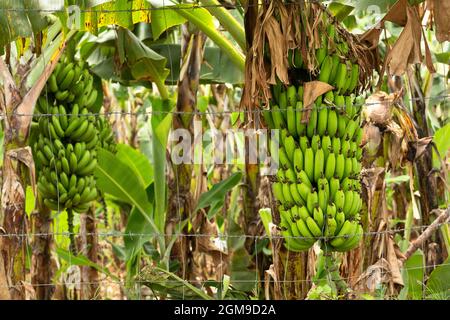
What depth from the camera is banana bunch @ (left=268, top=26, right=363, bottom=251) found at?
2.25 metres

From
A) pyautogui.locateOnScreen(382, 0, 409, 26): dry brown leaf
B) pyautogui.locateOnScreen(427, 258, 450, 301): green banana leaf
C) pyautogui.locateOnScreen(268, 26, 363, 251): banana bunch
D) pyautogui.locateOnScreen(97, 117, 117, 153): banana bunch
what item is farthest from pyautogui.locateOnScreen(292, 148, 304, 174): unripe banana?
pyautogui.locateOnScreen(97, 117, 117, 153): banana bunch

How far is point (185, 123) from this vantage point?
3205mm

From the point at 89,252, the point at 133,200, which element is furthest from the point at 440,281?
the point at 89,252

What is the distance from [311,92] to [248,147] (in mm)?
1017

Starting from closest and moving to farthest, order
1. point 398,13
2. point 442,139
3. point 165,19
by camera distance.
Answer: point 398,13
point 165,19
point 442,139

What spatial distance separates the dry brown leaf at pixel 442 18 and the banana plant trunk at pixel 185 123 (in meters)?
1.17

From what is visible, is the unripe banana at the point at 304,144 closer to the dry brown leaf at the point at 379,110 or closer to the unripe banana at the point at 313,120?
the unripe banana at the point at 313,120

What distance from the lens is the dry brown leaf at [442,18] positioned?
229cm

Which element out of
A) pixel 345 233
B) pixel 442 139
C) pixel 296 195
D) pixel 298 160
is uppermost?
pixel 442 139

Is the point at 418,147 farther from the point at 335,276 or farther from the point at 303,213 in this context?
the point at 303,213

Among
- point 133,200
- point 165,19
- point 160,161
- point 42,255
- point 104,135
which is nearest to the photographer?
point 165,19

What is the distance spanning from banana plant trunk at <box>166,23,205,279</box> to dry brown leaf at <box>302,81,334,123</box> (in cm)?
100
